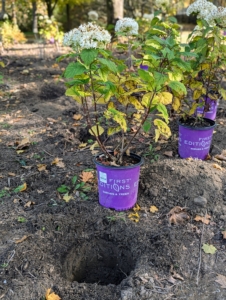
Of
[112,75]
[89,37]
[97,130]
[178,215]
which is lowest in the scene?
[178,215]

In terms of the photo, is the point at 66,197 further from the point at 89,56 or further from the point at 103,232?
the point at 89,56

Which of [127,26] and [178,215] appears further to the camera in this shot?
[127,26]

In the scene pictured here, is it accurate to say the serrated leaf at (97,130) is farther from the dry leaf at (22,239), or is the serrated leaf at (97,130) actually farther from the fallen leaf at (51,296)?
the fallen leaf at (51,296)

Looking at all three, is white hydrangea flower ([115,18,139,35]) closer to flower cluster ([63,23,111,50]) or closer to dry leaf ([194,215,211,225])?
flower cluster ([63,23,111,50])

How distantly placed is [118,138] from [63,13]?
52.1 ft

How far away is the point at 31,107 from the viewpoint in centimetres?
523

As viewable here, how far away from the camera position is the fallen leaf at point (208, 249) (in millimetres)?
2400

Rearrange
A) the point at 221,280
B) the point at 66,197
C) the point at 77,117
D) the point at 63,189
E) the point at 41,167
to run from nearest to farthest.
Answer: the point at 221,280 < the point at 66,197 < the point at 63,189 < the point at 41,167 < the point at 77,117

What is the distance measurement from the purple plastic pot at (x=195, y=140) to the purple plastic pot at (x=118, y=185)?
80 cm

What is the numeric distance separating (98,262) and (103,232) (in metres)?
0.24

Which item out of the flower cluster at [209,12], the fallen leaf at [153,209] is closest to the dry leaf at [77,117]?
the flower cluster at [209,12]

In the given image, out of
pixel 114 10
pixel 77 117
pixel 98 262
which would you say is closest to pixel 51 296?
pixel 98 262

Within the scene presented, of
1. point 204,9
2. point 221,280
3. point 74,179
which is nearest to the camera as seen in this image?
point 221,280

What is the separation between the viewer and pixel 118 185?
8.67 ft
